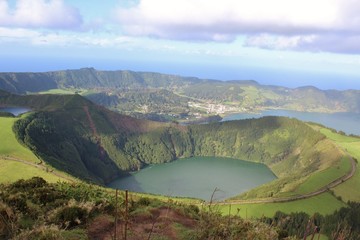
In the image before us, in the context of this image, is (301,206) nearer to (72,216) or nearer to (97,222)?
(97,222)

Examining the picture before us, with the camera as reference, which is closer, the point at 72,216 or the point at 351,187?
the point at 72,216

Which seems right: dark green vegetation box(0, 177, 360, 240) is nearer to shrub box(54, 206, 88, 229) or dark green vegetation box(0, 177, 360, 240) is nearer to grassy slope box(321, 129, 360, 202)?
shrub box(54, 206, 88, 229)

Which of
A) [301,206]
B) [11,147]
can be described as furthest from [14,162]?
[301,206]

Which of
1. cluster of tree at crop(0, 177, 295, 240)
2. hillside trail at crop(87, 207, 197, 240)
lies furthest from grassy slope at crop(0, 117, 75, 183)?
hillside trail at crop(87, 207, 197, 240)

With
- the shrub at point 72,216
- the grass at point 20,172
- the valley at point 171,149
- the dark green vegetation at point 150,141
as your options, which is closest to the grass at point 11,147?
the valley at point 171,149

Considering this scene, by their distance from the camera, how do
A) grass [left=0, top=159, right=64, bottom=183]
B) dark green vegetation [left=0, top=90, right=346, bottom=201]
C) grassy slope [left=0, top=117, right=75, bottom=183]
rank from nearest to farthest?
grass [left=0, top=159, right=64, bottom=183], grassy slope [left=0, top=117, right=75, bottom=183], dark green vegetation [left=0, top=90, right=346, bottom=201]

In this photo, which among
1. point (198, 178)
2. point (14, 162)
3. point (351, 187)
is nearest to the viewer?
point (14, 162)
